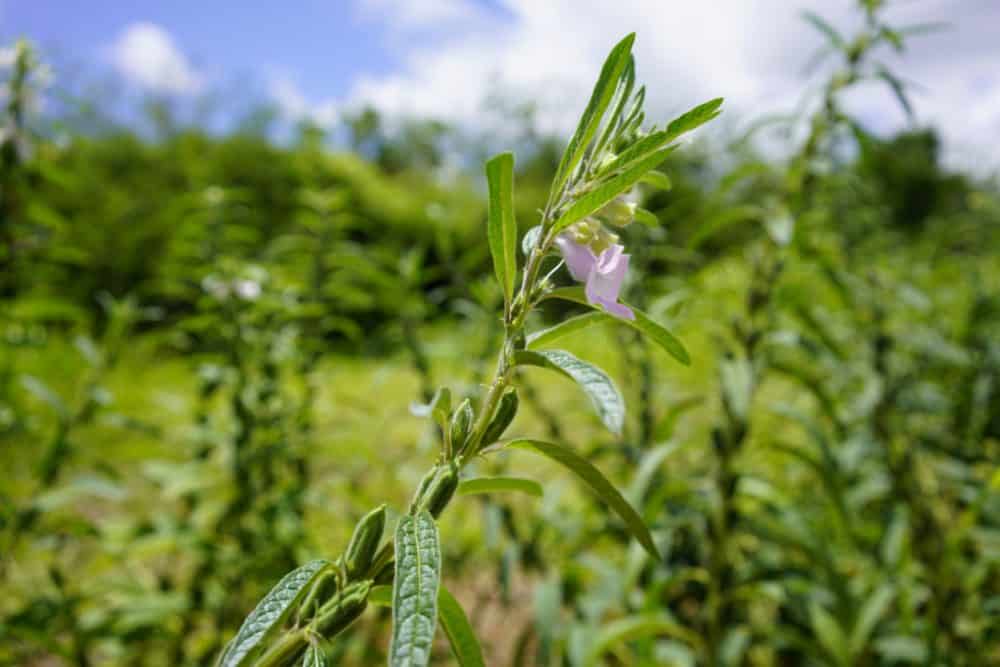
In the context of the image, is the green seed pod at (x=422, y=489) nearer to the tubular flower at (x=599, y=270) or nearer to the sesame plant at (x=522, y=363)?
the sesame plant at (x=522, y=363)

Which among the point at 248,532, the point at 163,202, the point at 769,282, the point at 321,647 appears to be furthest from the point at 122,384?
the point at 321,647

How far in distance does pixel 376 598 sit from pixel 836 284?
0.98 metres

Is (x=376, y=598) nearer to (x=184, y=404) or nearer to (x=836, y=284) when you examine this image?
(x=836, y=284)

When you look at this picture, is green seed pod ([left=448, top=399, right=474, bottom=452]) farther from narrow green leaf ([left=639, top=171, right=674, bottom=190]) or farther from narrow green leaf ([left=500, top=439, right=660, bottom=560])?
narrow green leaf ([left=639, top=171, right=674, bottom=190])

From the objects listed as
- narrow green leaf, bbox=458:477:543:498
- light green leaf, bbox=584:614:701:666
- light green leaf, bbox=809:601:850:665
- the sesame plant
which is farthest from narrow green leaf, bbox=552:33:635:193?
light green leaf, bbox=809:601:850:665

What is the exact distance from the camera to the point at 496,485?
52cm

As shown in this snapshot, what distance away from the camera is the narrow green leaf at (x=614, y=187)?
407 mm

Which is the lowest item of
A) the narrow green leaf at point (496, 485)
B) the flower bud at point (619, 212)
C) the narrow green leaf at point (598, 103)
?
the narrow green leaf at point (496, 485)

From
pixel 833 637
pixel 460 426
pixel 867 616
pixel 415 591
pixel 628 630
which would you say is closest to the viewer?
pixel 415 591

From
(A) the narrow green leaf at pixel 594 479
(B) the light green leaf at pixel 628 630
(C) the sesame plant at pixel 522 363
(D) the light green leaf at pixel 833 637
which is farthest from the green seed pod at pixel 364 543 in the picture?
(D) the light green leaf at pixel 833 637

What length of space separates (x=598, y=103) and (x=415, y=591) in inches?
12.1

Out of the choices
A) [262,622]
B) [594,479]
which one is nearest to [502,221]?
[594,479]

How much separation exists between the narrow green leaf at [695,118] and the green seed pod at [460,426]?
0.21 m

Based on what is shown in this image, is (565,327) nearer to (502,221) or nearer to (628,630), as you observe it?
(502,221)
